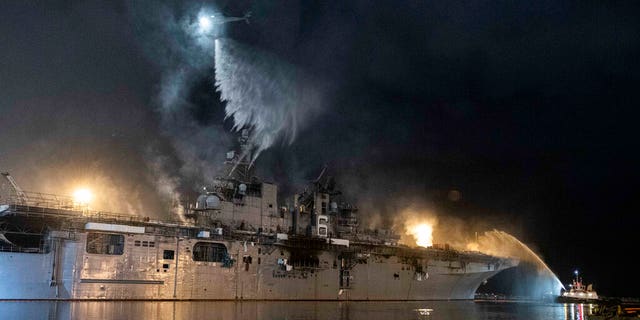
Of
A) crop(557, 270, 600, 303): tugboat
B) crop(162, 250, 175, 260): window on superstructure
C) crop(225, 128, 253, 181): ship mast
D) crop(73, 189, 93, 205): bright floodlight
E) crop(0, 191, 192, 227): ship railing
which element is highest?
crop(225, 128, 253, 181): ship mast

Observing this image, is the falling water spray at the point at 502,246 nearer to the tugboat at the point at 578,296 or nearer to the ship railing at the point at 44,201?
the tugboat at the point at 578,296

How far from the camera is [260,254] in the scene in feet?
139

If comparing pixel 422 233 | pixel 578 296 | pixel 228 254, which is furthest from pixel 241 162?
pixel 578 296

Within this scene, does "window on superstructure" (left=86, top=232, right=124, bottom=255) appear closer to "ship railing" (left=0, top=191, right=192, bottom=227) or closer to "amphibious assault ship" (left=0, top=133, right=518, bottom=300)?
"amphibious assault ship" (left=0, top=133, right=518, bottom=300)

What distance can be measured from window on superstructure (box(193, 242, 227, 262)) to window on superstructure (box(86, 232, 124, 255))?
4.91m

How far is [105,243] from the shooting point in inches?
1443

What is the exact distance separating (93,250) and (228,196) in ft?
36.2

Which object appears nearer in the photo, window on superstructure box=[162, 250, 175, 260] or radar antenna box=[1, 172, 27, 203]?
radar antenna box=[1, 172, 27, 203]

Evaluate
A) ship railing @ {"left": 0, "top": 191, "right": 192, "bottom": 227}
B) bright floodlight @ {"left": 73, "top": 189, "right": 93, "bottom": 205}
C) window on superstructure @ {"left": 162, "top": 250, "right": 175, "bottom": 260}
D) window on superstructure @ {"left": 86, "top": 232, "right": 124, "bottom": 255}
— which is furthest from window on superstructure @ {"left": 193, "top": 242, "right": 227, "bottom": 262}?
bright floodlight @ {"left": 73, "top": 189, "right": 93, "bottom": 205}

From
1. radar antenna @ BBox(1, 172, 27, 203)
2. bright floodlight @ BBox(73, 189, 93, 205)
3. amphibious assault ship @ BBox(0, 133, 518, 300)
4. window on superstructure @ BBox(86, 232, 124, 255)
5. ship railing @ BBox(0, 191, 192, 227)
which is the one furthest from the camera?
bright floodlight @ BBox(73, 189, 93, 205)

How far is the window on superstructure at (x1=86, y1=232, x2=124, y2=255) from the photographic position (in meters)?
36.2

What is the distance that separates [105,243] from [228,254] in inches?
321

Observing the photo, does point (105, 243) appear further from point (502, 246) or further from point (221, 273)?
point (502, 246)

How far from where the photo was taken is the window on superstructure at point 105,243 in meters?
36.2
